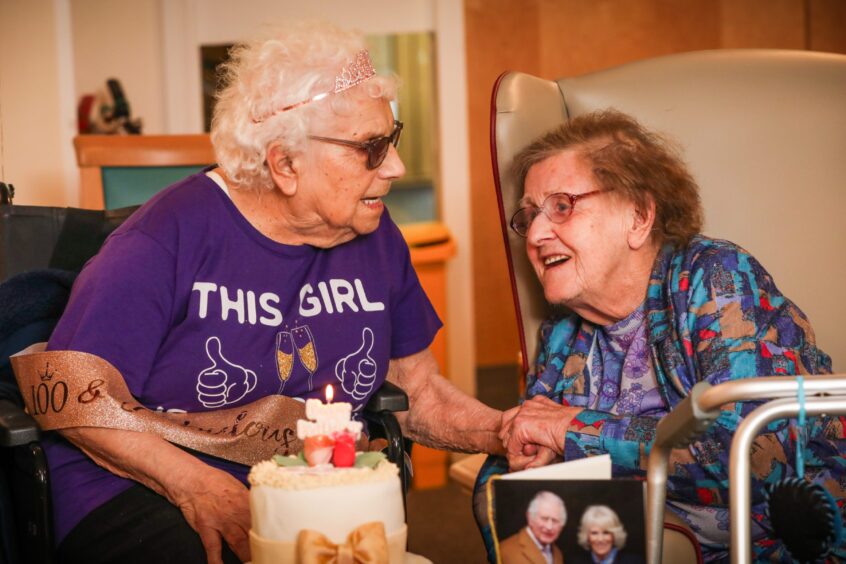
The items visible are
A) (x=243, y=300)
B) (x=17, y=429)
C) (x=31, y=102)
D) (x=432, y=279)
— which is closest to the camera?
(x=17, y=429)

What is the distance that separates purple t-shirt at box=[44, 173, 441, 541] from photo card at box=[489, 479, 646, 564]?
2.37 feet

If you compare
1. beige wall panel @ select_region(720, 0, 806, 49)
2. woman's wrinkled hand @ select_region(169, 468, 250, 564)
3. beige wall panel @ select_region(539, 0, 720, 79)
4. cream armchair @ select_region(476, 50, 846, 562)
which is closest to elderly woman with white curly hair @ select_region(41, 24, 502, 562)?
woman's wrinkled hand @ select_region(169, 468, 250, 564)

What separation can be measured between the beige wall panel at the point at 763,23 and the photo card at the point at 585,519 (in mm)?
3811

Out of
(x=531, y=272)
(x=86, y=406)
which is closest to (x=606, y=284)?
(x=531, y=272)

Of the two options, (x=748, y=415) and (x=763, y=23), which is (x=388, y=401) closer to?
(x=748, y=415)

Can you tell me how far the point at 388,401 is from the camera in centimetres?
178

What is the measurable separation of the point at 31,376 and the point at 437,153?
9.48ft

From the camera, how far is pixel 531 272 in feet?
6.31

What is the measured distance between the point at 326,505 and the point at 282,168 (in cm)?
80

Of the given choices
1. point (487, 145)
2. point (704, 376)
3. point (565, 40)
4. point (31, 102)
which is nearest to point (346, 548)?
point (704, 376)

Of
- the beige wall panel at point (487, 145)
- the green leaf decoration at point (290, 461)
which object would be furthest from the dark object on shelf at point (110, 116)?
the green leaf decoration at point (290, 461)

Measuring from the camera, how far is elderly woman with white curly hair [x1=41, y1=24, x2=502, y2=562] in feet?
4.97

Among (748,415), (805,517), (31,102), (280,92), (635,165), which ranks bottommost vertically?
(805,517)

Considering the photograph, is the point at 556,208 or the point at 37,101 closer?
the point at 556,208
